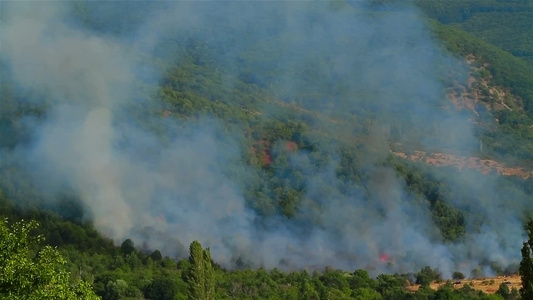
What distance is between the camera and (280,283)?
5044cm

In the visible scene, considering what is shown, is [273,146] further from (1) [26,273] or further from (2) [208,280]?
(1) [26,273]

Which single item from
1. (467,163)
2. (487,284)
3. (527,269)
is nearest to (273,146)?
(467,163)

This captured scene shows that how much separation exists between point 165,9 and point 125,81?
29.7 m

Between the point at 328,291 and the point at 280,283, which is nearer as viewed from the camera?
the point at 328,291

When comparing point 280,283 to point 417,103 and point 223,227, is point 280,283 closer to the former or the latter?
point 223,227

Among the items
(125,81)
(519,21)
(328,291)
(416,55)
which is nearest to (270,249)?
(328,291)

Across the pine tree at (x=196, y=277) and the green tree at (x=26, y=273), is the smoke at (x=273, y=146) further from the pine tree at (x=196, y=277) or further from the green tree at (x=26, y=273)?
the green tree at (x=26, y=273)

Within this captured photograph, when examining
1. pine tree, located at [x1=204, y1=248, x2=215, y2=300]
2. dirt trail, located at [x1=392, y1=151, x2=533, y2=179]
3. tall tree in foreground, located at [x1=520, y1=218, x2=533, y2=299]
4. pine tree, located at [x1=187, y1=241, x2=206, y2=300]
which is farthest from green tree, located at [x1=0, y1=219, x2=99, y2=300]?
dirt trail, located at [x1=392, y1=151, x2=533, y2=179]

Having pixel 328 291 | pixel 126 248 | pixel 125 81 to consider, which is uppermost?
pixel 125 81

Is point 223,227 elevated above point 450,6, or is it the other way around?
point 450,6

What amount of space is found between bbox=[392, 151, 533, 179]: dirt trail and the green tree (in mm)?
61276

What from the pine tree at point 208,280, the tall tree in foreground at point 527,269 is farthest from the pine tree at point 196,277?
the tall tree in foreground at point 527,269

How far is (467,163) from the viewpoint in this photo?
77.2 metres

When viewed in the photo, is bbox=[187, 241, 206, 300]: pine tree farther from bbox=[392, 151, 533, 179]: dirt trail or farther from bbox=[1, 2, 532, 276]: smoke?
bbox=[392, 151, 533, 179]: dirt trail
